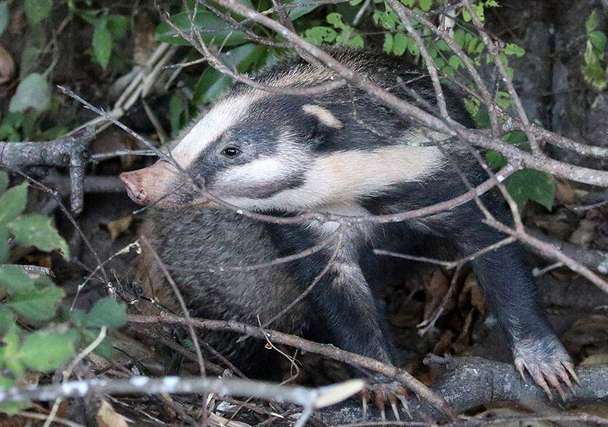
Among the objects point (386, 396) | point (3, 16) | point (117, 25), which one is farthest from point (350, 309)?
point (3, 16)

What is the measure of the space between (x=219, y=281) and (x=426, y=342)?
114 cm

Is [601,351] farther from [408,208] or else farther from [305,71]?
[305,71]

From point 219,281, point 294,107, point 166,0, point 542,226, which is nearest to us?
point 294,107

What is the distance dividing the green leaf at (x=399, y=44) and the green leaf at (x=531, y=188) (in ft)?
2.68

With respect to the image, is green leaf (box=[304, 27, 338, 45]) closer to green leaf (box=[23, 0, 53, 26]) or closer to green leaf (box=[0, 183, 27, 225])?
green leaf (box=[23, 0, 53, 26])

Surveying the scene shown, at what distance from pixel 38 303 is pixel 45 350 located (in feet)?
1.95

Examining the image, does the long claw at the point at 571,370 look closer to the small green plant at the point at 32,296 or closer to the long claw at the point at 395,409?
the long claw at the point at 395,409

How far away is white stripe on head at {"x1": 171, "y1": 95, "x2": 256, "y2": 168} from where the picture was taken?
3.76m

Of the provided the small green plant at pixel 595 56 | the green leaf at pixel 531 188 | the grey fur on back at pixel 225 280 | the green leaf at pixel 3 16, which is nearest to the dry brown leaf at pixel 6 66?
the green leaf at pixel 3 16

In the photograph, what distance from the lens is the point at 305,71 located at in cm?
395

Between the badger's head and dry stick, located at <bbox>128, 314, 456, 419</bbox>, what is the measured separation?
18.2 inches

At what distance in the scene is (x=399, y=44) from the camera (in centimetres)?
439

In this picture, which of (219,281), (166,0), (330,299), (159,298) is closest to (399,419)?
(330,299)

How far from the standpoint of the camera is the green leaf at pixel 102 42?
5.27 metres
